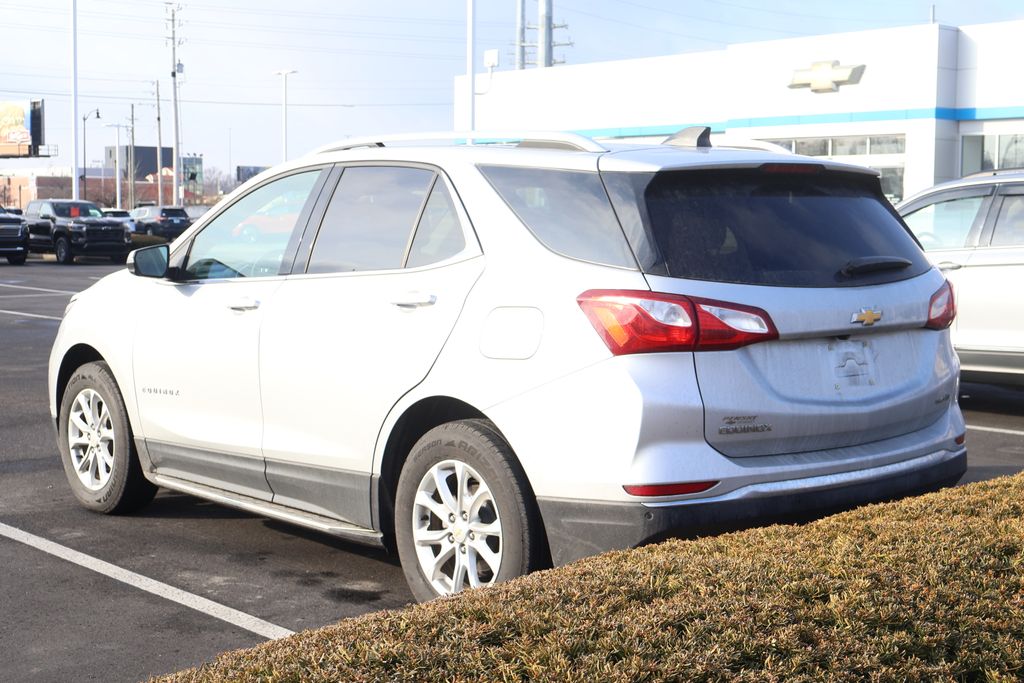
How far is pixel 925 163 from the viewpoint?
35.7 metres

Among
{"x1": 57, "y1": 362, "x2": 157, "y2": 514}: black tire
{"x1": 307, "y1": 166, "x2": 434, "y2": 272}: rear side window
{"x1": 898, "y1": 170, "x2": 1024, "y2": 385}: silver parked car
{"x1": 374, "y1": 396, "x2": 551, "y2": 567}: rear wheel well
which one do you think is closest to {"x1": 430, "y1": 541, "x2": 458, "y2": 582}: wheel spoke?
{"x1": 374, "y1": 396, "x2": 551, "y2": 567}: rear wheel well

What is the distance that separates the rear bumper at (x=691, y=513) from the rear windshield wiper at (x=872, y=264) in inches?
29.3

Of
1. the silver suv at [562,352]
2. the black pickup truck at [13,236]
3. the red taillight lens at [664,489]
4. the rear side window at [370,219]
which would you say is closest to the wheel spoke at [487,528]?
the silver suv at [562,352]

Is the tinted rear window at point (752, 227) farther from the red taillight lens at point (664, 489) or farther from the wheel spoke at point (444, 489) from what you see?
the wheel spoke at point (444, 489)

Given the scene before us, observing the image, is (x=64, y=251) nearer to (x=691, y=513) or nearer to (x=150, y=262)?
(x=150, y=262)

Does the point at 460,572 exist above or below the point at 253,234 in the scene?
below

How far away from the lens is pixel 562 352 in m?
4.36

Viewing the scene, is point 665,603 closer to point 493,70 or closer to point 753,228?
point 753,228

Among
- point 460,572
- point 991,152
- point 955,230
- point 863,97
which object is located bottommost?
point 460,572

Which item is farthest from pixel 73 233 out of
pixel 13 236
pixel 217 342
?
pixel 217 342

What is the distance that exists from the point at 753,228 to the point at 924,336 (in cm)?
93

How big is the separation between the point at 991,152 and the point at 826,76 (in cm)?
522

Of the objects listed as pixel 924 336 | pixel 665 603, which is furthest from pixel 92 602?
pixel 924 336

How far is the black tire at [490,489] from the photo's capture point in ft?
14.5
